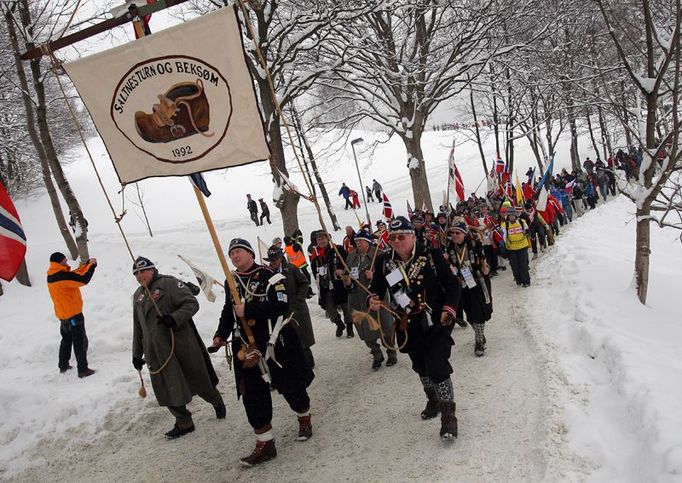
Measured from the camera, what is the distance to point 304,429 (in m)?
5.12

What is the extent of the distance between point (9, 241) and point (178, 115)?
2727mm

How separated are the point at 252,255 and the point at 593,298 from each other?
5.52 m

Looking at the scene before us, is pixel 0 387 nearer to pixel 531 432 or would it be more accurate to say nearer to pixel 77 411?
pixel 77 411

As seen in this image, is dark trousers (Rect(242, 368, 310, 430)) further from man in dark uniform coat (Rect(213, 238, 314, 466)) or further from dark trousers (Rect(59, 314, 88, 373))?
dark trousers (Rect(59, 314, 88, 373))

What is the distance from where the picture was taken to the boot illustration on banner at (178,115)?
4.20 metres

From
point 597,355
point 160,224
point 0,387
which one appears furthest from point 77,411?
point 160,224

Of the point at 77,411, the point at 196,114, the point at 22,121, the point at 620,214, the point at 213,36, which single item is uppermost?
the point at 22,121

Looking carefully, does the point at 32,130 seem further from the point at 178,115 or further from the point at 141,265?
the point at 178,115

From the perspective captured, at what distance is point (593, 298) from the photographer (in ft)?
25.3

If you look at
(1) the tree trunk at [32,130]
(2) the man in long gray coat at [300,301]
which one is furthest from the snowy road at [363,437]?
(1) the tree trunk at [32,130]

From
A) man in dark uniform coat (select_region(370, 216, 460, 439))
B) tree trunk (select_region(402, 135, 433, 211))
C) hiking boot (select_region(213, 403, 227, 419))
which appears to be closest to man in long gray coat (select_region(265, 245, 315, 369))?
hiking boot (select_region(213, 403, 227, 419))

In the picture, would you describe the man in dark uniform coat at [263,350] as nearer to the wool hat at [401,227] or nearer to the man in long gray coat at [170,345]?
the man in long gray coat at [170,345]

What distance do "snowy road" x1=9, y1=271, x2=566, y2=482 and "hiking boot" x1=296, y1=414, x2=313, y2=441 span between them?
0.19 ft

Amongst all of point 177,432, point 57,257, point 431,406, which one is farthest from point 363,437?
point 57,257
